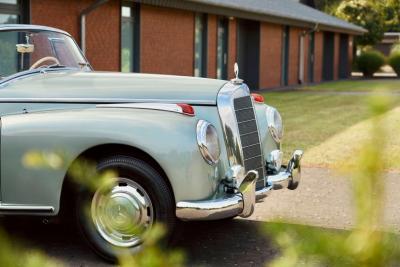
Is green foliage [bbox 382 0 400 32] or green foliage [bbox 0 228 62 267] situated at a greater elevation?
green foliage [bbox 382 0 400 32]

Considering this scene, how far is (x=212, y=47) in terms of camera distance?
22.2 m

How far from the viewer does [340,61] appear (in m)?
40.3

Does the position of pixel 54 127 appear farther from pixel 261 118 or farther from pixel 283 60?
pixel 283 60

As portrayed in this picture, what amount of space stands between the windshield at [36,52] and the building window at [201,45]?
48.2 feet

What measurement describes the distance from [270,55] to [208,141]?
2293 cm

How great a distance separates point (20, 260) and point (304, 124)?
47.6 feet

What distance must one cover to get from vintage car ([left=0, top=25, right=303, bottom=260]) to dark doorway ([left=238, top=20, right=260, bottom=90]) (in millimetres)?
20634

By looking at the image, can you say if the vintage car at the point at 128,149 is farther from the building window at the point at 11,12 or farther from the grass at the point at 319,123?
the building window at the point at 11,12

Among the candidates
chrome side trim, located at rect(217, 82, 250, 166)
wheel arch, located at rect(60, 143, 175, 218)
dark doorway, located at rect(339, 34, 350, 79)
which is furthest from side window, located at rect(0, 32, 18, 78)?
dark doorway, located at rect(339, 34, 350, 79)

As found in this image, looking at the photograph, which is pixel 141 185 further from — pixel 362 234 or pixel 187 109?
pixel 362 234

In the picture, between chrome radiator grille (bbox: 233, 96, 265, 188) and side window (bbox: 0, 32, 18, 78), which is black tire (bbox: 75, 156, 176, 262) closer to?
chrome radiator grille (bbox: 233, 96, 265, 188)

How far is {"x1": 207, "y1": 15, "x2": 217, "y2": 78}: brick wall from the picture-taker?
71.7 feet

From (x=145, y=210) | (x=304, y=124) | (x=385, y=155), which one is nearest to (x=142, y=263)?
(x=385, y=155)

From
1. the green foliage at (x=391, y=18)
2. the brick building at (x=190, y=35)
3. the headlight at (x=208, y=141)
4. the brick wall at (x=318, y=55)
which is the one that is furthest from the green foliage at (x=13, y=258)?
the green foliage at (x=391, y=18)
